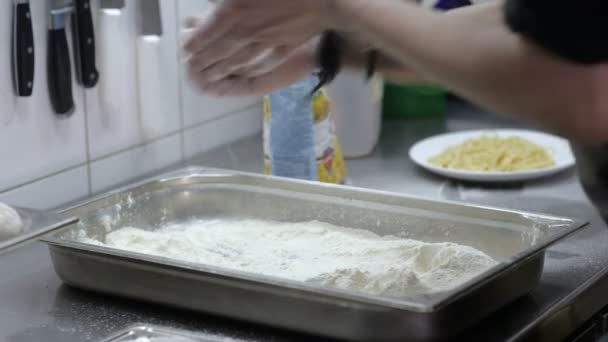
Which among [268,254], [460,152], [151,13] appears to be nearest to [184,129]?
[151,13]

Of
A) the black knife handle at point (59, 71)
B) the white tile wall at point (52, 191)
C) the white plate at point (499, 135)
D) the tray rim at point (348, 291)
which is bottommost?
the white plate at point (499, 135)

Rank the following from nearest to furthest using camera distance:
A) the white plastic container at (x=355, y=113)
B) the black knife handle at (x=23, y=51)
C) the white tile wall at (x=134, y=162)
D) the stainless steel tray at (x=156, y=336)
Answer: the stainless steel tray at (x=156, y=336) < the black knife handle at (x=23, y=51) < the white tile wall at (x=134, y=162) < the white plastic container at (x=355, y=113)

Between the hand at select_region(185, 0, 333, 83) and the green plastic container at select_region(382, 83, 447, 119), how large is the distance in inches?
40.8

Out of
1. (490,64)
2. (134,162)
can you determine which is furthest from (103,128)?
(490,64)

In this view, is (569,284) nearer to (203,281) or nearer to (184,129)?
(203,281)

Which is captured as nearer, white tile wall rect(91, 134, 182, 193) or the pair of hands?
the pair of hands

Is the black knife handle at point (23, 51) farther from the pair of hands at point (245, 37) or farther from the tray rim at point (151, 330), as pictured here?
the tray rim at point (151, 330)

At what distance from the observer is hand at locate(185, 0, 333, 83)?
85 centimetres

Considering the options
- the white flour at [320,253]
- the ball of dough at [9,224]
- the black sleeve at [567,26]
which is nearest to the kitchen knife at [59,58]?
the white flour at [320,253]

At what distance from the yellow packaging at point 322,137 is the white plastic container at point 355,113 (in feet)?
0.69

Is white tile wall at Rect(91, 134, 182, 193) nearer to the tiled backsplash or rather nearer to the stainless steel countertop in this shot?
the tiled backsplash

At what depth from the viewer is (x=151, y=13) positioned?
150cm

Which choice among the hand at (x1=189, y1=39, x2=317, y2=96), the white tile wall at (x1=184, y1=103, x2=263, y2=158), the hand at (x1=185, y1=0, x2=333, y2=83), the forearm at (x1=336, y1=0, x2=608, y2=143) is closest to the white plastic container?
the white tile wall at (x1=184, y1=103, x2=263, y2=158)

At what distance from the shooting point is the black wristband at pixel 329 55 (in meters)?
0.97
